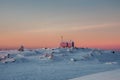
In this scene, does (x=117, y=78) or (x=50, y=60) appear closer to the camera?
(x=117, y=78)

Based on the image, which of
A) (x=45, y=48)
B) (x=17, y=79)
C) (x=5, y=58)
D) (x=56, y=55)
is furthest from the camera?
(x=45, y=48)

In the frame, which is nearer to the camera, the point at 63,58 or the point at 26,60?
the point at 26,60

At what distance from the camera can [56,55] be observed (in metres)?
64.2

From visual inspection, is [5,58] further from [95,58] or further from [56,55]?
[95,58]

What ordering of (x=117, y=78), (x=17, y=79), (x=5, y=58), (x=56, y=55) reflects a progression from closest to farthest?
(x=117, y=78) → (x=17, y=79) → (x=5, y=58) → (x=56, y=55)

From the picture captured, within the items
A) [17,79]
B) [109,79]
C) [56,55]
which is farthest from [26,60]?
[109,79]

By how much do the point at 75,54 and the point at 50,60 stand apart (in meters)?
11.6

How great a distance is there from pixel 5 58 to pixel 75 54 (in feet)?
63.8

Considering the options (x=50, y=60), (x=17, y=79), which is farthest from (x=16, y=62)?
(x=17, y=79)

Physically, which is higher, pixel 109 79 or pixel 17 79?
pixel 109 79

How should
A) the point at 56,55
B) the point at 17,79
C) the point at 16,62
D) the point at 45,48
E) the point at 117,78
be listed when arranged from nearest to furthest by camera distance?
the point at 117,78, the point at 17,79, the point at 16,62, the point at 56,55, the point at 45,48

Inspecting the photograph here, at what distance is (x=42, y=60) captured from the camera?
59.0 metres

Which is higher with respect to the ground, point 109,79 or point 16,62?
point 109,79

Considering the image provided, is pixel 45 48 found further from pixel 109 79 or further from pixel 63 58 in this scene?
pixel 109 79
